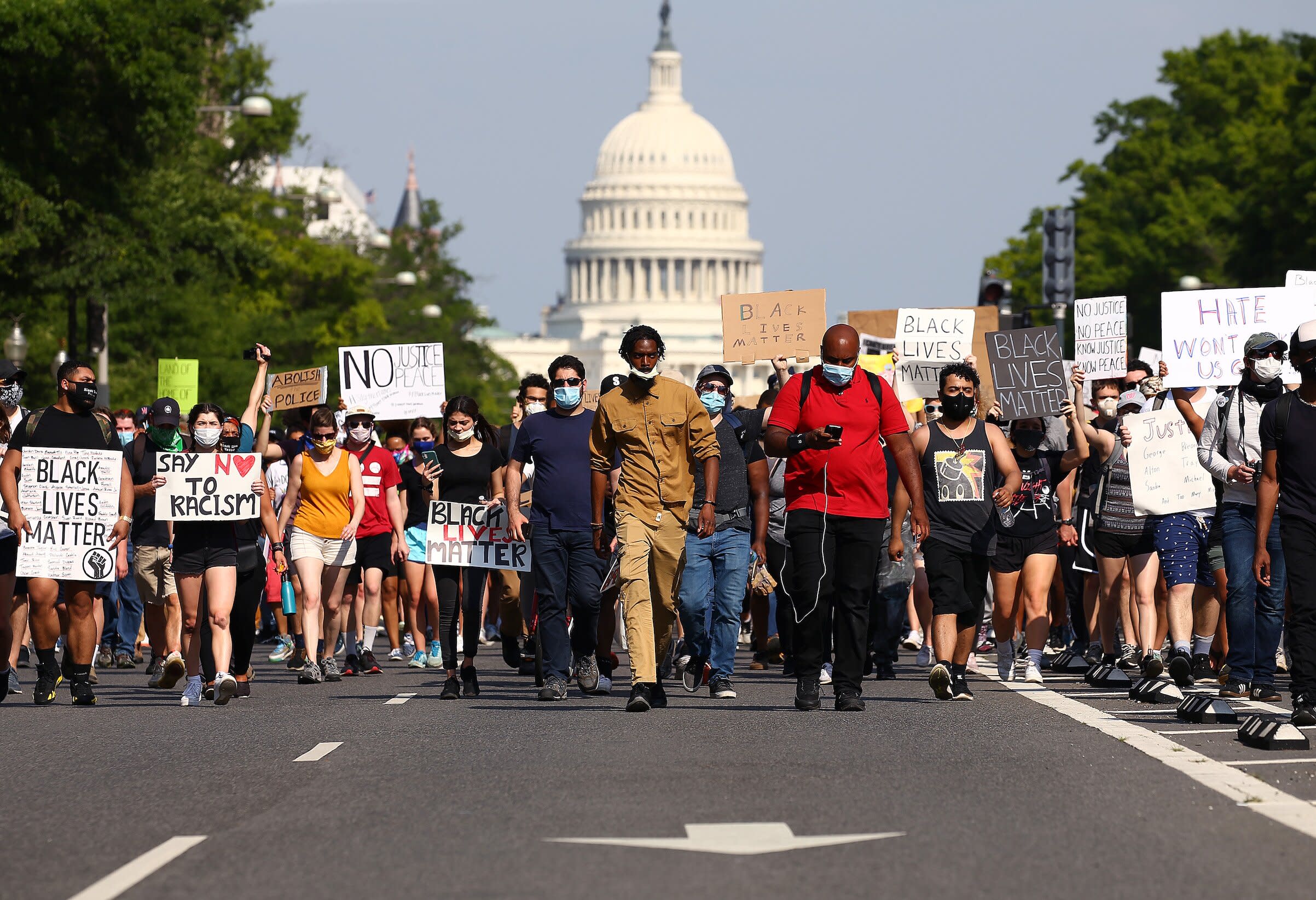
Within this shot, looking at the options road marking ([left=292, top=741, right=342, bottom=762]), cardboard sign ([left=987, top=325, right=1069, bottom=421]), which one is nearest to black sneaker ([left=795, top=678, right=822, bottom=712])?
road marking ([left=292, top=741, right=342, bottom=762])

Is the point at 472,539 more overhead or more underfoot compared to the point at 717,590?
more overhead

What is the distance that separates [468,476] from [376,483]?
2.46m

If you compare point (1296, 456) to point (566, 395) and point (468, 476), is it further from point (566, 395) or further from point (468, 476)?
point (468, 476)

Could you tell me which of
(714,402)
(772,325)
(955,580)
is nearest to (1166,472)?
Result: (955,580)

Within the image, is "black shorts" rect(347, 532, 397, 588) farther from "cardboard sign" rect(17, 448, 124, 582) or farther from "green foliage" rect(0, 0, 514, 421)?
"green foliage" rect(0, 0, 514, 421)

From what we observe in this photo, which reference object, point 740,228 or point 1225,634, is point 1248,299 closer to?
point 1225,634

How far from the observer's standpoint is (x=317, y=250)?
65.1 m

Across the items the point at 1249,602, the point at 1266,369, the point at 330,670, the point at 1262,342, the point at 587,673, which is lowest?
the point at 330,670

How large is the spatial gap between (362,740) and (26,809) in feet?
8.64

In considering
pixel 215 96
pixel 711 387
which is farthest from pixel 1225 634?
pixel 215 96

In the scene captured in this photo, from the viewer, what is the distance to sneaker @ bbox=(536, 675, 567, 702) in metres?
13.3

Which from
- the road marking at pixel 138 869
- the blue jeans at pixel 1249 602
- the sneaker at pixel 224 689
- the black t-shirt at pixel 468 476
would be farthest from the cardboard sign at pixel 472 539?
the road marking at pixel 138 869

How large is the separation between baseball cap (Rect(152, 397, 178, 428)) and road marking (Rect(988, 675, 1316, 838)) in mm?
5013

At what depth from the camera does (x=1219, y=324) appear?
16.0 m
